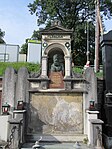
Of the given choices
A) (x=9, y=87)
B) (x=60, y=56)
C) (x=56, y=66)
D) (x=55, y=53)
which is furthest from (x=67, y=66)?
(x=9, y=87)

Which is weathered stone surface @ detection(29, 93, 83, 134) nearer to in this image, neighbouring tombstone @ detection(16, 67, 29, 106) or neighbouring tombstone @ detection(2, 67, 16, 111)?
neighbouring tombstone @ detection(16, 67, 29, 106)

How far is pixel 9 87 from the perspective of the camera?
9.37 meters

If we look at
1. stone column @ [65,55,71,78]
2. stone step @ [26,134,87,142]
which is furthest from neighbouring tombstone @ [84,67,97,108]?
stone step @ [26,134,87,142]

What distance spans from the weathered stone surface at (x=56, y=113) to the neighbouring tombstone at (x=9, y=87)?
3.49ft

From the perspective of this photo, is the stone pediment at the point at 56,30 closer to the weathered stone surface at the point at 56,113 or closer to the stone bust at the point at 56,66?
the stone bust at the point at 56,66

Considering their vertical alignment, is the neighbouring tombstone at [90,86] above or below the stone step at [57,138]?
above

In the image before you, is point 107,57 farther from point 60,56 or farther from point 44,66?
point 44,66

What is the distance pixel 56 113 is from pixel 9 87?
8.71 ft

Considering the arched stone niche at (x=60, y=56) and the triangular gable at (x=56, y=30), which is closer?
the arched stone niche at (x=60, y=56)

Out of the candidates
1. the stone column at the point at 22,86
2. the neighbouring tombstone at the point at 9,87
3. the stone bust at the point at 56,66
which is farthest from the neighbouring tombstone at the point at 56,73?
the neighbouring tombstone at the point at 9,87

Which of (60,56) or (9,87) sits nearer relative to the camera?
(9,87)

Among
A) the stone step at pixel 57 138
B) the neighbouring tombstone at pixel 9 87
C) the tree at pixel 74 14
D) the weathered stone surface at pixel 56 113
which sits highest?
the tree at pixel 74 14

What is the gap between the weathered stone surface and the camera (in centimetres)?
875

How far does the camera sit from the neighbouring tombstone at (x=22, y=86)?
906 centimetres
